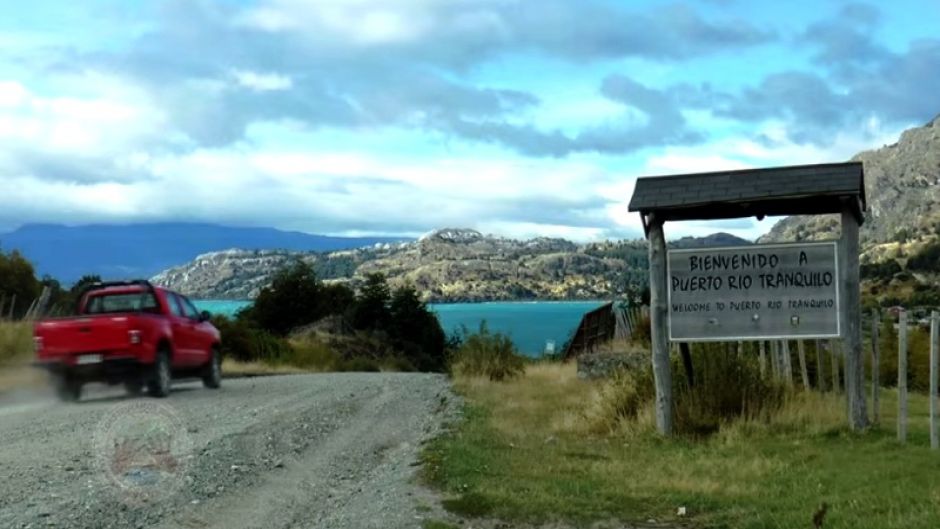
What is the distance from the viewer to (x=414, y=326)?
205 feet

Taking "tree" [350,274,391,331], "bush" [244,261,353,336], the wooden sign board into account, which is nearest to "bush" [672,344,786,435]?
the wooden sign board

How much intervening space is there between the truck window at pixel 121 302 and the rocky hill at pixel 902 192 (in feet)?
337

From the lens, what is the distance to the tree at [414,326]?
60688 mm

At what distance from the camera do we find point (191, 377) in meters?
21.1

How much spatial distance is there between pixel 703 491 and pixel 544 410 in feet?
25.8

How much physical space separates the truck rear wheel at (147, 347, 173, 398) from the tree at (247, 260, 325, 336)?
38.3m

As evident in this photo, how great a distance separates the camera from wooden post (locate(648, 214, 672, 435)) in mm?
13461

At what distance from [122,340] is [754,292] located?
35.2 feet

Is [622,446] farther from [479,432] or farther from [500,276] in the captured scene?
[500,276]

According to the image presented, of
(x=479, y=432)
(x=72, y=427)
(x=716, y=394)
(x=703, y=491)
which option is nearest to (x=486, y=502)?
(x=703, y=491)

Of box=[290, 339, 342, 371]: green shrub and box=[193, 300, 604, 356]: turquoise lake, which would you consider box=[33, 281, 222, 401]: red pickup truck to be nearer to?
box=[193, 300, 604, 356]: turquoise lake

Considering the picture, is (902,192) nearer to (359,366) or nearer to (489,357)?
(359,366)

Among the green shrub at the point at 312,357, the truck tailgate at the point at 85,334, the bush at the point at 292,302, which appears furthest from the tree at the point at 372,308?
the truck tailgate at the point at 85,334

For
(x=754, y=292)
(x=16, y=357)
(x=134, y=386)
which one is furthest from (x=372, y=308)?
(x=754, y=292)
